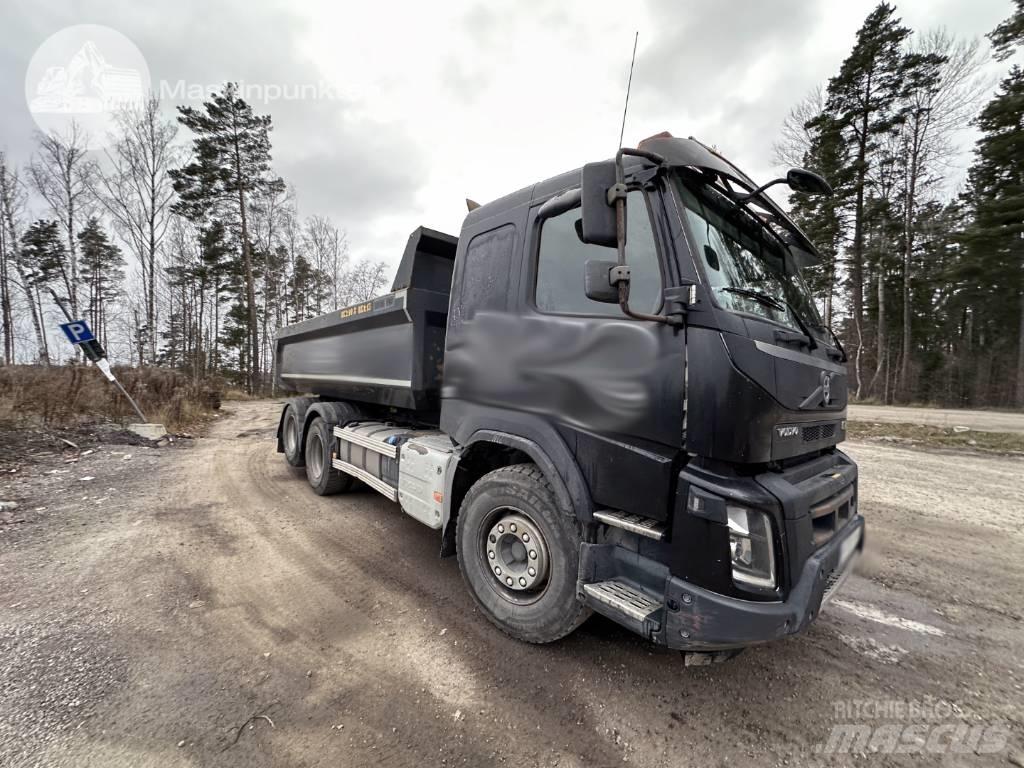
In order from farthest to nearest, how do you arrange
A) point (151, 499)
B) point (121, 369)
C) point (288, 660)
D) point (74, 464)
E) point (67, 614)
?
point (121, 369) → point (74, 464) → point (151, 499) → point (67, 614) → point (288, 660)

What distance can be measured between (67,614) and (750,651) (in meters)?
4.25

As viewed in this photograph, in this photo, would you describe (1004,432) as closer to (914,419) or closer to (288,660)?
(914,419)

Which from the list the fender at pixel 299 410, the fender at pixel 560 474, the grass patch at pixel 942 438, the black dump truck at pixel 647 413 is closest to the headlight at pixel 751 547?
the black dump truck at pixel 647 413

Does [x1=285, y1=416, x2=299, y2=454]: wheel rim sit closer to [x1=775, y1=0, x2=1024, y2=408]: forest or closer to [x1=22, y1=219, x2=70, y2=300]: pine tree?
[x1=775, y1=0, x2=1024, y2=408]: forest

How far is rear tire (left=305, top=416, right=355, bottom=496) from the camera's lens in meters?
5.18

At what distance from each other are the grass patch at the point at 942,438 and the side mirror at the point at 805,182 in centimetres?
891

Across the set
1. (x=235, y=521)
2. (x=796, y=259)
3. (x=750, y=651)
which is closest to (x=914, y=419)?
(x=796, y=259)

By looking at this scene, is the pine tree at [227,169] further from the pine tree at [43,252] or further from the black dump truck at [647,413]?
the black dump truck at [647,413]

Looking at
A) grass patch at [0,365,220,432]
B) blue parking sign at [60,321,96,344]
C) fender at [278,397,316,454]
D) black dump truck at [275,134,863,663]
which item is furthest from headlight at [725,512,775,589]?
blue parking sign at [60,321,96,344]

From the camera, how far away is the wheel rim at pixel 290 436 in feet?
20.5

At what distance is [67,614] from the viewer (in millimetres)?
2688

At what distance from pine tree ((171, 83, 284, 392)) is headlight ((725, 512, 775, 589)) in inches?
1033

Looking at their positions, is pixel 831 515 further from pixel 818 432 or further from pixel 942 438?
pixel 942 438

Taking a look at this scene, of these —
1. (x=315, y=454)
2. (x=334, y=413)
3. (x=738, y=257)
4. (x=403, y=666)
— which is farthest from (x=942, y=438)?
(x=315, y=454)
